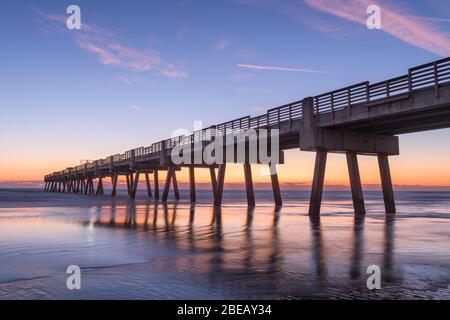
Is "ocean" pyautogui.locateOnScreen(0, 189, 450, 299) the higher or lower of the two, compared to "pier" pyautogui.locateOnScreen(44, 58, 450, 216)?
lower

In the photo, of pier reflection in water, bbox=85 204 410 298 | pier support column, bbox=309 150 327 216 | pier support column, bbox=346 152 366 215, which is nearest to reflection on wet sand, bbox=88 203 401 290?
pier reflection in water, bbox=85 204 410 298

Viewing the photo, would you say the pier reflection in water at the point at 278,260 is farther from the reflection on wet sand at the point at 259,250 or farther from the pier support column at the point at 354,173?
the pier support column at the point at 354,173

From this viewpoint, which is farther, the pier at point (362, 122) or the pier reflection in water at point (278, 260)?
the pier at point (362, 122)

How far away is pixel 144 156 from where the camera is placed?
52.3 meters

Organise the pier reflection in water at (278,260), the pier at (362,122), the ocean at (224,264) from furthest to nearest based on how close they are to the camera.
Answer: the pier at (362,122)
the pier reflection in water at (278,260)
the ocean at (224,264)

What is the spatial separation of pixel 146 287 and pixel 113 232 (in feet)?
32.4

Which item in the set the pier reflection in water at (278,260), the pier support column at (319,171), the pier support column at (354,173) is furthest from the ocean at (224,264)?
the pier support column at (354,173)

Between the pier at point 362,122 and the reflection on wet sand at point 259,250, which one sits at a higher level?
the pier at point 362,122

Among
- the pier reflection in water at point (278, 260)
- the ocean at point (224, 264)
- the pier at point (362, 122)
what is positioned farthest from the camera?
the pier at point (362, 122)

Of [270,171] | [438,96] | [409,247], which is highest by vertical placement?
[438,96]

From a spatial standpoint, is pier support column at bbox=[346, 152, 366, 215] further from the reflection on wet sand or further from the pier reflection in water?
the pier reflection in water

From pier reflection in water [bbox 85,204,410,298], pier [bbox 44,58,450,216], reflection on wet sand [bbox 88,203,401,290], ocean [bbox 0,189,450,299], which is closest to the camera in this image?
ocean [bbox 0,189,450,299]
